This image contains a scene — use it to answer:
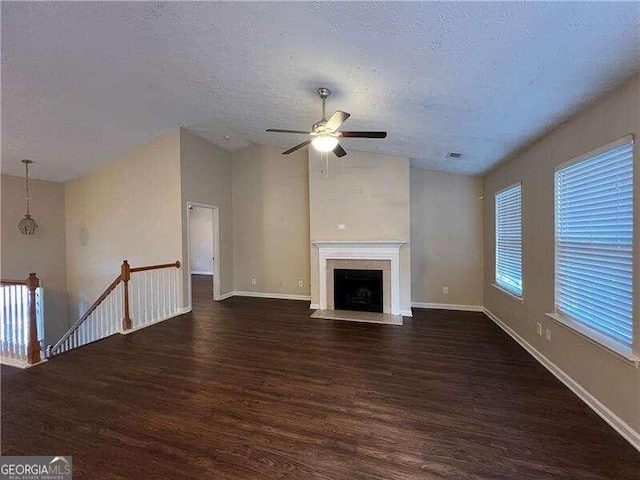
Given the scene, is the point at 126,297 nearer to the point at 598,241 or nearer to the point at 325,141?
the point at 325,141

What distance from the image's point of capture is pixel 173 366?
3.21 m

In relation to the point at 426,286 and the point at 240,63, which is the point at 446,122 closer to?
the point at 240,63

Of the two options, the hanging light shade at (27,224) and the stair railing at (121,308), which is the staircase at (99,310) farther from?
the hanging light shade at (27,224)

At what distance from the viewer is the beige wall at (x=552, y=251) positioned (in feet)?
6.61

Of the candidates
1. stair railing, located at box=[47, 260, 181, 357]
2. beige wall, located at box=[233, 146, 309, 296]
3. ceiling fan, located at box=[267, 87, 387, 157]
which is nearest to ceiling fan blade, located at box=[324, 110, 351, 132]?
ceiling fan, located at box=[267, 87, 387, 157]

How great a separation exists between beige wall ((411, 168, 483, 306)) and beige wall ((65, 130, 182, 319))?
14.8 ft

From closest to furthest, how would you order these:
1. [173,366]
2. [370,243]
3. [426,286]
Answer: [173,366] < [370,243] < [426,286]

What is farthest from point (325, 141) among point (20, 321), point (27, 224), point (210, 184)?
point (27, 224)

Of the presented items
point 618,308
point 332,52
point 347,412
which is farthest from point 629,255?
point 332,52

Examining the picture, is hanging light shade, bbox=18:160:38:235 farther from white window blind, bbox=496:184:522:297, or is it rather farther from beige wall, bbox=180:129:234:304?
white window blind, bbox=496:184:522:297

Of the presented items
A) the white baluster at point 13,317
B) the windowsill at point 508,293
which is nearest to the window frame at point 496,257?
the windowsill at point 508,293

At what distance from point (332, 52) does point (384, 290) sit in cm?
396

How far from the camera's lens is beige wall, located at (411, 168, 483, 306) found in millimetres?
5391

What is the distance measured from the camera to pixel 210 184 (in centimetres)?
618
